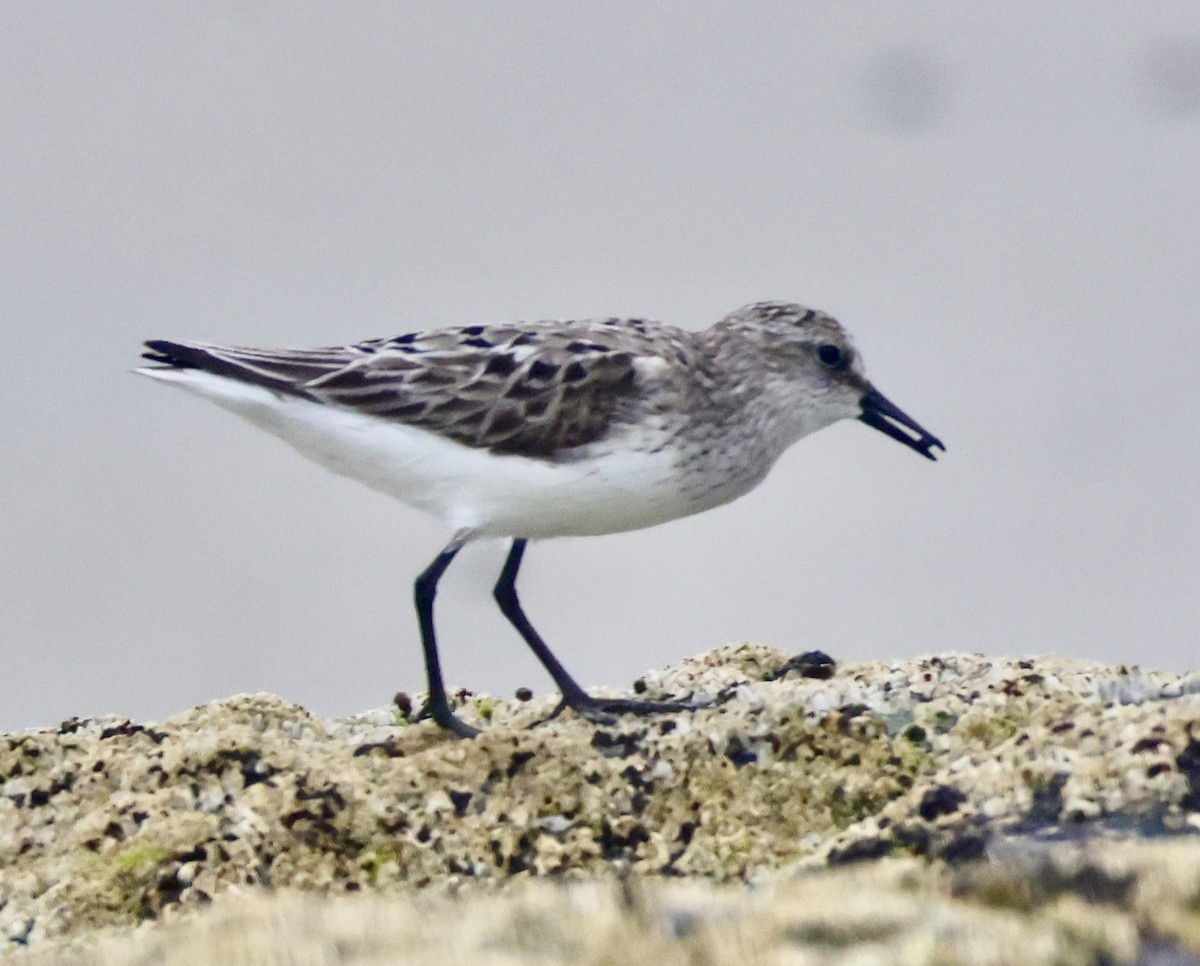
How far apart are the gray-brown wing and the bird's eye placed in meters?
0.88

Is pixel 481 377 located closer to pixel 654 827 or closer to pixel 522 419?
pixel 522 419

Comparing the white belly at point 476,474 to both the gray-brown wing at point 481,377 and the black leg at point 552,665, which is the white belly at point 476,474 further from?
the black leg at point 552,665

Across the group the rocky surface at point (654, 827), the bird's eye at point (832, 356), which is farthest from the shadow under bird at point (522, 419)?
the rocky surface at point (654, 827)

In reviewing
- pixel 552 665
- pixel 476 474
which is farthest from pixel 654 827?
pixel 476 474

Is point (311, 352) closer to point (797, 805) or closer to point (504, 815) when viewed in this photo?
point (504, 815)

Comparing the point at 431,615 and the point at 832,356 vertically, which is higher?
the point at 832,356

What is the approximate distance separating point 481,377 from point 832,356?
5.95ft

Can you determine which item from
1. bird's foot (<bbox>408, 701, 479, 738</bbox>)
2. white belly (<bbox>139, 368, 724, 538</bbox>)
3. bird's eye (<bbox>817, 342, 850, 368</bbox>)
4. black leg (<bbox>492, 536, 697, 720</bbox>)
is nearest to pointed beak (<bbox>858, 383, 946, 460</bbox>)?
bird's eye (<bbox>817, 342, 850, 368</bbox>)

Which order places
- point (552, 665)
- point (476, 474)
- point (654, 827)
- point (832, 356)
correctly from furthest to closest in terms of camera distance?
1. point (832, 356)
2. point (552, 665)
3. point (476, 474)
4. point (654, 827)

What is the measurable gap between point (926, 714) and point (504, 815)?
195cm

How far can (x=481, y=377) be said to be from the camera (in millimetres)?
8023

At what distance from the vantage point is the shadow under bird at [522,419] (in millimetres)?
7809

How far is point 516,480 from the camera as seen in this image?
7781 millimetres

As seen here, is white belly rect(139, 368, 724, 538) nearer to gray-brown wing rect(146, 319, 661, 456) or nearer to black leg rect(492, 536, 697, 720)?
gray-brown wing rect(146, 319, 661, 456)
